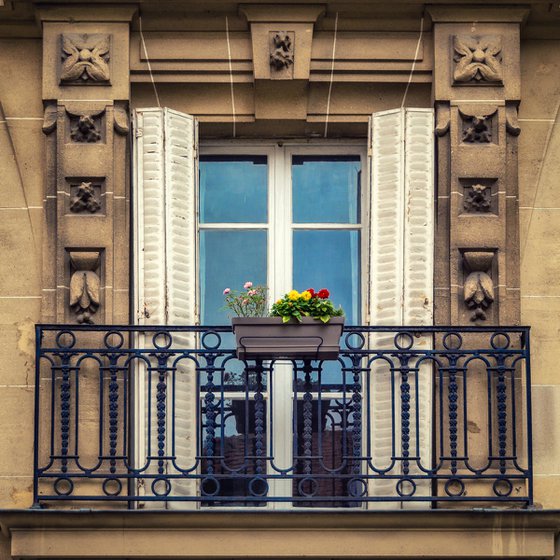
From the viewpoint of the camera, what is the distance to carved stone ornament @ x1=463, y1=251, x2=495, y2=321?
1455 cm

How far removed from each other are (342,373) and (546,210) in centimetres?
181

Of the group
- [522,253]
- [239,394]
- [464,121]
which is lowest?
[239,394]

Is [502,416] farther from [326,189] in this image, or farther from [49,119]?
[49,119]

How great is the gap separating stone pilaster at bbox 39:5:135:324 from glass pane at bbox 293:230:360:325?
1.26 meters

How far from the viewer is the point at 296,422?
1449 cm

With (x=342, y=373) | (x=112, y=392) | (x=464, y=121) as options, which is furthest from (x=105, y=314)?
(x=464, y=121)

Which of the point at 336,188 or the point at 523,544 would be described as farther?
the point at 336,188

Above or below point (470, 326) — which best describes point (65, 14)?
above

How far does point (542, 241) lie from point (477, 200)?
546 millimetres

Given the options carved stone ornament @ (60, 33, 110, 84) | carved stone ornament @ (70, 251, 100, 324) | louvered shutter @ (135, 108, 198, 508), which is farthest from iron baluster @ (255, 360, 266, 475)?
carved stone ornament @ (60, 33, 110, 84)

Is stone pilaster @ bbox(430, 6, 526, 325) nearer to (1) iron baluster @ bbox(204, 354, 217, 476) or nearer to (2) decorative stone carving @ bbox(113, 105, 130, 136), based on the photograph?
(1) iron baluster @ bbox(204, 354, 217, 476)

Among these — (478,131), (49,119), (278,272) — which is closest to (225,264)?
(278,272)

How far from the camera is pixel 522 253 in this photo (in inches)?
582

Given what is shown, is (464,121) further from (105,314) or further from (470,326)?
(105,314)
